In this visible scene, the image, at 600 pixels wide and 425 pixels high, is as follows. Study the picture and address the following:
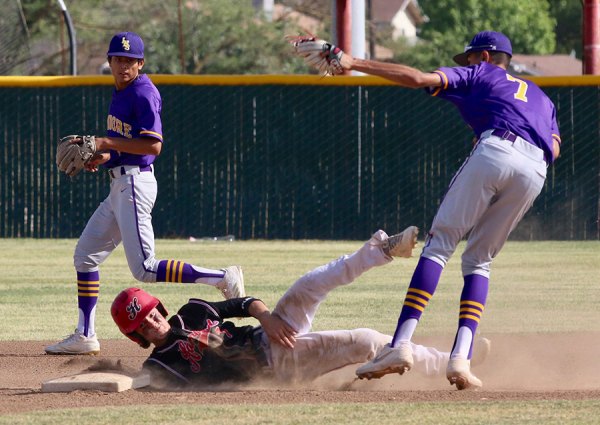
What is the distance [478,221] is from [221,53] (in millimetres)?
39116

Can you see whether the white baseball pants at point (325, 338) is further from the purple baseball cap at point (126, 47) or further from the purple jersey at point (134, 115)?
the purple baseball cap at point (126, 47)

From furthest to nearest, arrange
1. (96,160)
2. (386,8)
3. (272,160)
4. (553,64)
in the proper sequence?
(386,8), (553,64), (272,160), (96,160)

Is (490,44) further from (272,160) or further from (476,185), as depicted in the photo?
(272,160)

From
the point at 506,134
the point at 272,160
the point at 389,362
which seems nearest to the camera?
the point at 389,362

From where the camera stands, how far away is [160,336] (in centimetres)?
640

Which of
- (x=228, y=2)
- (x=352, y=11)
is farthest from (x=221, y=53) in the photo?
(x=352, y=11)

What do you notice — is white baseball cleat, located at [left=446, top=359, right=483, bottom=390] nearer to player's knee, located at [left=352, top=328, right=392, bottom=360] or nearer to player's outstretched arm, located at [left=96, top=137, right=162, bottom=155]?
player's knee, located at [left=352, top=328, right=392, bottom=360]

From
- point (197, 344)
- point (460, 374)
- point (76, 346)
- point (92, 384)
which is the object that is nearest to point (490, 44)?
point (460, 374)

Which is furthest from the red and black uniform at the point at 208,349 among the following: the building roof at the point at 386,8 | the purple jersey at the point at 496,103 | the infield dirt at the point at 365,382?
the building roof at the point at 386,8

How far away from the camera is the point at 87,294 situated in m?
8.07

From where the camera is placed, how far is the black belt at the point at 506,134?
639cm

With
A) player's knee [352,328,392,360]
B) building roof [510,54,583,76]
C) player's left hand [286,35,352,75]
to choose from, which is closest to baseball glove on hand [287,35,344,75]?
player's left hand [286,35,352,75]

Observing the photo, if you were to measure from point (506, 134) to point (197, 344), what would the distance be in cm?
196

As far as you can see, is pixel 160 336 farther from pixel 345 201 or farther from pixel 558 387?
pixel 345 201
